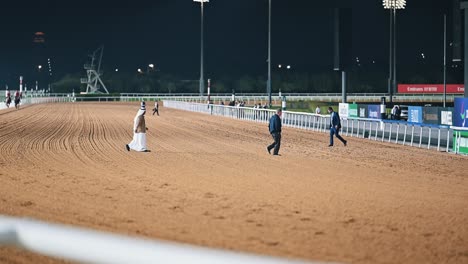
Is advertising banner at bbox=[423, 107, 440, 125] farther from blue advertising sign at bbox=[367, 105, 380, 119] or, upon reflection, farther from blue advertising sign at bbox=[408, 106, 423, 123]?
blue advertising sign at bbox=[367, 105, 380, 119]

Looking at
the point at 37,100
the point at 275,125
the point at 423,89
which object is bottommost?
the point at 37,100

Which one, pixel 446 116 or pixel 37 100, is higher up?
pixel 446 116

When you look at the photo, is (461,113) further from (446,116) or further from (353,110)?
(353,110)

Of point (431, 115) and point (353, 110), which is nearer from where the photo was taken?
point (431, 115)

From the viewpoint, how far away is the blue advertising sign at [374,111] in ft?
98.6

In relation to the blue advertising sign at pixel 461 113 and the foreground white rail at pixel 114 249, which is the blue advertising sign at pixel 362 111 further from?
the foreground white rail at pixel 114 249

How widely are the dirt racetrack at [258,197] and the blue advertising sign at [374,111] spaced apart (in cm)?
795

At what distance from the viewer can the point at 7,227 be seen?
9.33ft

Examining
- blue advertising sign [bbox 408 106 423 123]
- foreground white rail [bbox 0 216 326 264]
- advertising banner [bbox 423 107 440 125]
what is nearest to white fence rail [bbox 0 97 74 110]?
blue advertising sign [bbox 408 106 423 123]

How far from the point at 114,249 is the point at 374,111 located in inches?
1130

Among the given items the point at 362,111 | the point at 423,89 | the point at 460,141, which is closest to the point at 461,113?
the point at 460,141

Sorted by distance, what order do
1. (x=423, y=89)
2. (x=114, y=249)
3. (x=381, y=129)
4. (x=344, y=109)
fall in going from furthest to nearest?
(x=423, y=89) < (x=344, y=109) < (x=381, y=129) < (x=114, y=249)

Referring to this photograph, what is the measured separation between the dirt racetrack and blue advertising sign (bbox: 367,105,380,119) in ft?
26.1

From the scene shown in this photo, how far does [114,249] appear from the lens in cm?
245
